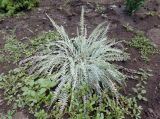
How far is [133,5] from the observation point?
470 centimetres

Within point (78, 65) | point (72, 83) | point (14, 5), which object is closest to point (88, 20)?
point (14, 5)

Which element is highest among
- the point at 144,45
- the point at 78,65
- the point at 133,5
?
the point at 133,5

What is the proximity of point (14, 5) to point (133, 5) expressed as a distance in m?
1.71

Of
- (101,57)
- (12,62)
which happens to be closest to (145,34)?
(101,57)

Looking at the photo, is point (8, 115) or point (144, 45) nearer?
point (8, 115)

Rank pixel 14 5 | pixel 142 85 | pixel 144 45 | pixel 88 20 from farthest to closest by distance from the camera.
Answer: pixel 14 5
pixel 88 20
pixel 144 45
pixel 142 85

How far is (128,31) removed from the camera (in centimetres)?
446

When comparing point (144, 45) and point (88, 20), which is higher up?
point (88, 20)

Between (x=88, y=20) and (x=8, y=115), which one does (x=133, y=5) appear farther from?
(x=8, y=115)

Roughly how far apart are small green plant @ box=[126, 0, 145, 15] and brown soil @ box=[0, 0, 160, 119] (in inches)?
4.1

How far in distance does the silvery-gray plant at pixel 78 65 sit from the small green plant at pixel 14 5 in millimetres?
1235

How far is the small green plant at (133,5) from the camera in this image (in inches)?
184

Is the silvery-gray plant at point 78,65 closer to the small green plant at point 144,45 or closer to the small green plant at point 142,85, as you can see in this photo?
the small green plant at point 142,85

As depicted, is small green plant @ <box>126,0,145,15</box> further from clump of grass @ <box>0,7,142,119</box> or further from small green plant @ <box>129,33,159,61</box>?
clump of grass @ <box>0,7,142,119</box>
